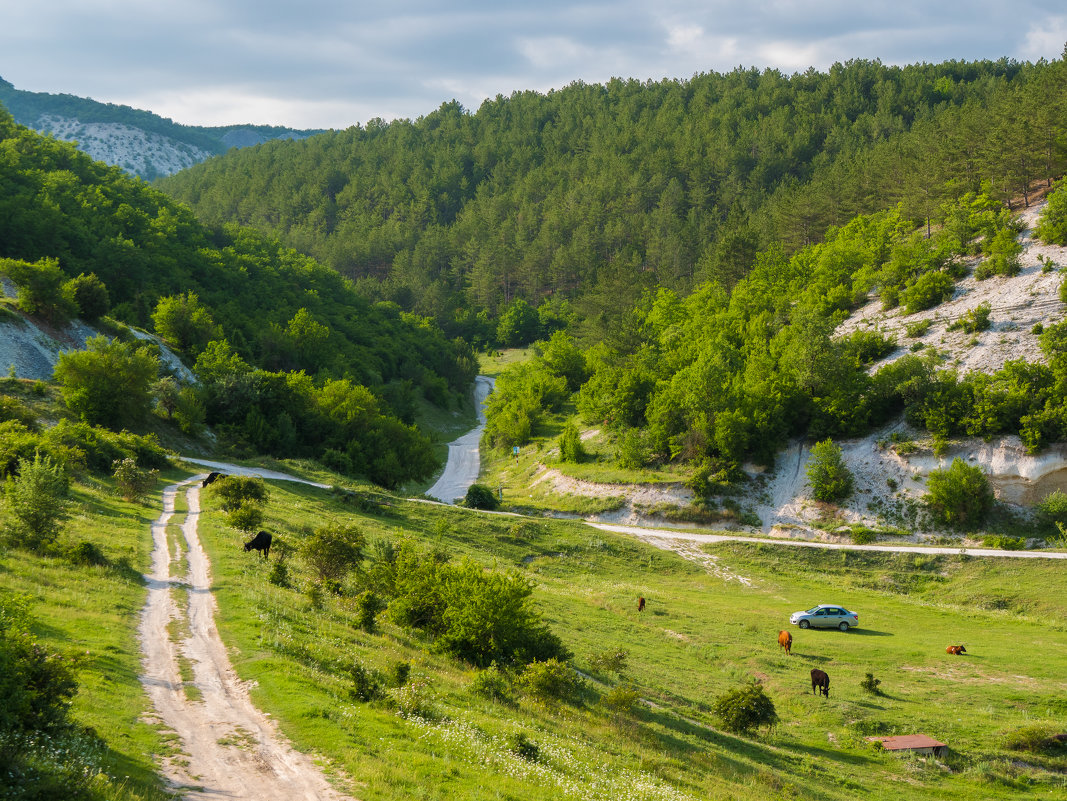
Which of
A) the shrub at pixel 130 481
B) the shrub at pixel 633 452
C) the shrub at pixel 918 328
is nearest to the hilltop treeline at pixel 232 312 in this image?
the shrub at pixel 130 481

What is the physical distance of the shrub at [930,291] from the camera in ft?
249

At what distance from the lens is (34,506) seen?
2269 centimetres

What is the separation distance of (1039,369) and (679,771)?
6198cm

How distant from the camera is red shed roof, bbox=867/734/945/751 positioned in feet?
71.8

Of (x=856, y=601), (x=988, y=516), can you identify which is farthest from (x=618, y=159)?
(x=856, y=601)

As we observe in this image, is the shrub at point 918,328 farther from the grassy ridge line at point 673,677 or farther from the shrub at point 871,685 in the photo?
the shrub at point 871,685

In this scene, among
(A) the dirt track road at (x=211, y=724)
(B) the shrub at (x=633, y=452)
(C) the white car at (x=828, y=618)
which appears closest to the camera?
(A) the dirt track road at (x=211, y=724)

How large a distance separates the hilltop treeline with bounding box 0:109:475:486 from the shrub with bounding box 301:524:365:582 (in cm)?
3271

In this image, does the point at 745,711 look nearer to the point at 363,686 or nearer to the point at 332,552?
the point at 363,686

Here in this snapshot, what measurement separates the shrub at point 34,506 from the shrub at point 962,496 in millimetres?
61825

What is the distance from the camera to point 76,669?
496 inches

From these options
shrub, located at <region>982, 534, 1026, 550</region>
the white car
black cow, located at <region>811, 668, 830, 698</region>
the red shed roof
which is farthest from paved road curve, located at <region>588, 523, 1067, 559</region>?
the red shed roof

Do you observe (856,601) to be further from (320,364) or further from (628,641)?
(320,364)

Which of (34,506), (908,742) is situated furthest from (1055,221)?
(34,506)
